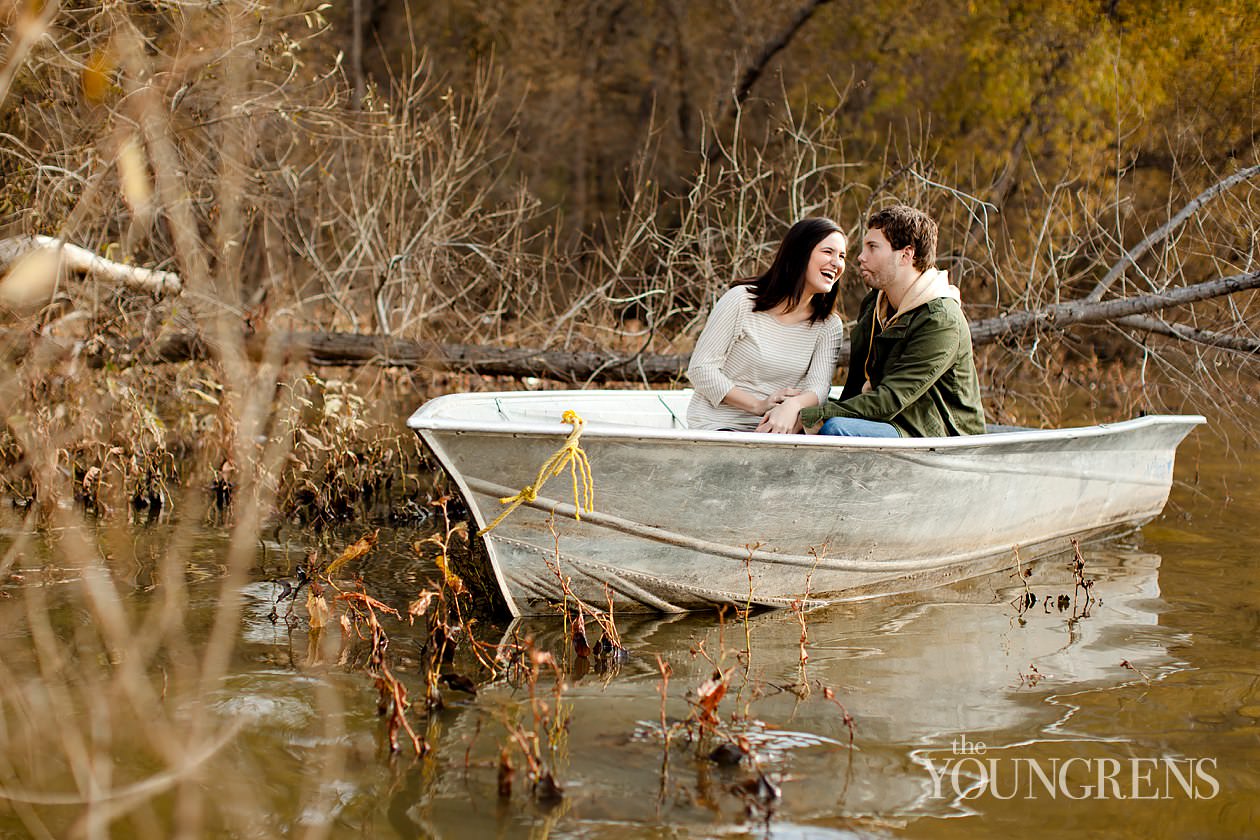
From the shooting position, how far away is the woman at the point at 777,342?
491 centimetres

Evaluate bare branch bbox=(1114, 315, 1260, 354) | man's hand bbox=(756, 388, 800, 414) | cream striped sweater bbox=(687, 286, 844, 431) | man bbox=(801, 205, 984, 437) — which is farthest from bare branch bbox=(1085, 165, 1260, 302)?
man's hand bbox=(756, 388, 800, 414)

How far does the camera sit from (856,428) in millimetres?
4883

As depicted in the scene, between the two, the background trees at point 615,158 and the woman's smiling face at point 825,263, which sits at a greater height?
the background trees at point 615,158

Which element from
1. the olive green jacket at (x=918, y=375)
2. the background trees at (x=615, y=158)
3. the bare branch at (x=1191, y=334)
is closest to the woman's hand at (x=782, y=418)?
the olive green jacket at (x=918, y=375)

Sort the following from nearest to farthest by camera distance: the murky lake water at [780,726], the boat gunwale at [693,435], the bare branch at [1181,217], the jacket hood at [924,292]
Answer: the murky lake water at [780,726], the boat gunwale at [693,435], the jacket hood at [924,292], the bare branch at [1181,217]

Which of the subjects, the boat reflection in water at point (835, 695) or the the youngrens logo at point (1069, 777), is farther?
the the youngrens logo at point (1069, 777)

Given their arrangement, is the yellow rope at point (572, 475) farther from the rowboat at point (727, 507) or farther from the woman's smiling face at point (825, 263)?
the woman's smiling face at point (825, 263)

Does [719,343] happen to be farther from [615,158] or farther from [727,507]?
[615,158]

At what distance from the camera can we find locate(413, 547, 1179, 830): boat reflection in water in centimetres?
314

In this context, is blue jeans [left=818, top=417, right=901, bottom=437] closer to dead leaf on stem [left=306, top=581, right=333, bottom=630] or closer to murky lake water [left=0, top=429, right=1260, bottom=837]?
murky lake water [left=0, top=429, right=1260, bottom=837]

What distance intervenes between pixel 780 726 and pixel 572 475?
1.16 metres

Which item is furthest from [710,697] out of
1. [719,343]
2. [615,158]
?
[615,158]

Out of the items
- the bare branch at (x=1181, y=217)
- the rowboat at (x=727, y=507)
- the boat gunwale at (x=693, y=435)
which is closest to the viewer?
the boat gunwale at (x=693, y=435)

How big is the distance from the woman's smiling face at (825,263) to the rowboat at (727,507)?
746 mm
